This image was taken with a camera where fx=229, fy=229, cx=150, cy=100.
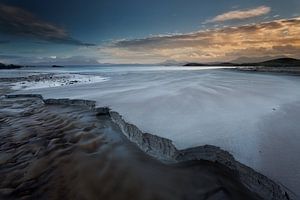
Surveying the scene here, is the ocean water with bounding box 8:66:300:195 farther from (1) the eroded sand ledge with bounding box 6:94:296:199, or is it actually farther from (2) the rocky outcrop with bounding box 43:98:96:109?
(2) the rocky outcrop with bounding box 43:98:96:109

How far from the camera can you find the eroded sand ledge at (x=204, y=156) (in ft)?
10.0

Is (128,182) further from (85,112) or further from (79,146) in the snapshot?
(85,112)

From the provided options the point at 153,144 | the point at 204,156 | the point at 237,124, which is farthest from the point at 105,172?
the point at 237,124

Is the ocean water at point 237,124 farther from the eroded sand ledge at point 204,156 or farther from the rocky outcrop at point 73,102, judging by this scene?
the rocky outcrop at point 73,102

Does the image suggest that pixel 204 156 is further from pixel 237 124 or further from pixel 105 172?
pixel 105 172

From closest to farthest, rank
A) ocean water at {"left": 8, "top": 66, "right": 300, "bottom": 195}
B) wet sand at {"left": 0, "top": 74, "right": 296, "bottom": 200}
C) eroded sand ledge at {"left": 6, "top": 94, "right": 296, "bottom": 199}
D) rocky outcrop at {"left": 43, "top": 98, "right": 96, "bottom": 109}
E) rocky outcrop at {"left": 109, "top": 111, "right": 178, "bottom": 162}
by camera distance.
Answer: eroded sand ledge at {"left": 6, "top": 94, "right": 296, "bottom": 199}, wet sand at {"left": 0, "top": 74, "right": 296, "bottom": 200}, ocean water at {"left": 8, "top": 66, "right": 300, "bottom": 195}, rocky outcrop at {"left": 109, "top": 111, "right": 178, "bottom": 162}, rocky outcrop at {"left": 43, "top": 98, "right": 96, "bottom": 109}

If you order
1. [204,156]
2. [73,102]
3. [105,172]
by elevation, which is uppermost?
[73,102]

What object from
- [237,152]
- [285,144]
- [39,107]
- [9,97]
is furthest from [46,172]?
[9,97]

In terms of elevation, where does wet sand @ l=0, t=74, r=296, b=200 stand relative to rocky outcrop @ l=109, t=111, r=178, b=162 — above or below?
below

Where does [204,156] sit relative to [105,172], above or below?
above

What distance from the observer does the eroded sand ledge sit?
3053 mm

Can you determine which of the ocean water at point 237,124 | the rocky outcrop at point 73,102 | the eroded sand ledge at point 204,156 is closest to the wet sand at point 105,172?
the eroded sand ledge at point 204,156

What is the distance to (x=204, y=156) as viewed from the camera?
4133 mm

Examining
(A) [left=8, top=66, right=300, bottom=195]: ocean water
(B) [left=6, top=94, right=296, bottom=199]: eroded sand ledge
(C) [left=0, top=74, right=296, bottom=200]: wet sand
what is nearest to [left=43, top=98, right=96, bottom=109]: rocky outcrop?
(A) [left=8, top=66, right=300, bottom=195]: ocean water
